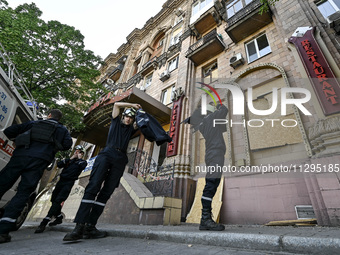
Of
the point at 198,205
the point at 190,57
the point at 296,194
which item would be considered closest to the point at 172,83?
the point at 190,57

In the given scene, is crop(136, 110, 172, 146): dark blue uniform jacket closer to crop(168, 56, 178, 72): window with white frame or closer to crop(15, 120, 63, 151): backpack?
crop(15, 120, 63, 151): backpack

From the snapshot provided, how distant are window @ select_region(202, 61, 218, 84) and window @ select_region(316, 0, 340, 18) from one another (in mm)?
5133

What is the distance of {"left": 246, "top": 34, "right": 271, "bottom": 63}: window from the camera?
846 centimetres

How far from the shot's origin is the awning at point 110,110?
9930 millimetres

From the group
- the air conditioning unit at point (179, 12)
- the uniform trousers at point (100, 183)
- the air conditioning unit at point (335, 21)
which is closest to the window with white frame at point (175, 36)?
the air conditioning unit at point (179, 12)

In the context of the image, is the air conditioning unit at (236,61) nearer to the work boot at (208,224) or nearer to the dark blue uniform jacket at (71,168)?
the work boot at (208,224)

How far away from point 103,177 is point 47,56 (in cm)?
1040

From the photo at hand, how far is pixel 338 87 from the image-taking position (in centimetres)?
511

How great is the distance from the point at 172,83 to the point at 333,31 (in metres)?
8.65

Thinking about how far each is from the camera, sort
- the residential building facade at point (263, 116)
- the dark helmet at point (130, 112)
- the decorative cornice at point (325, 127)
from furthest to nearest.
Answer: the residential building facade at point (263, 116), the decorative cornice at point (325, 127), the dark helmet at point (130, 112)

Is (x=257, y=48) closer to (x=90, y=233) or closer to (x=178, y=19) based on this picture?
(x=90, y=233)

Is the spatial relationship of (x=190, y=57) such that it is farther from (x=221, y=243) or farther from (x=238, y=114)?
(x=221, y=243)

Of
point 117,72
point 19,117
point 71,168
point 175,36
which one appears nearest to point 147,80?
point 175,36

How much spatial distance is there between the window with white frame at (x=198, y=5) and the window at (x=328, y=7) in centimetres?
796
